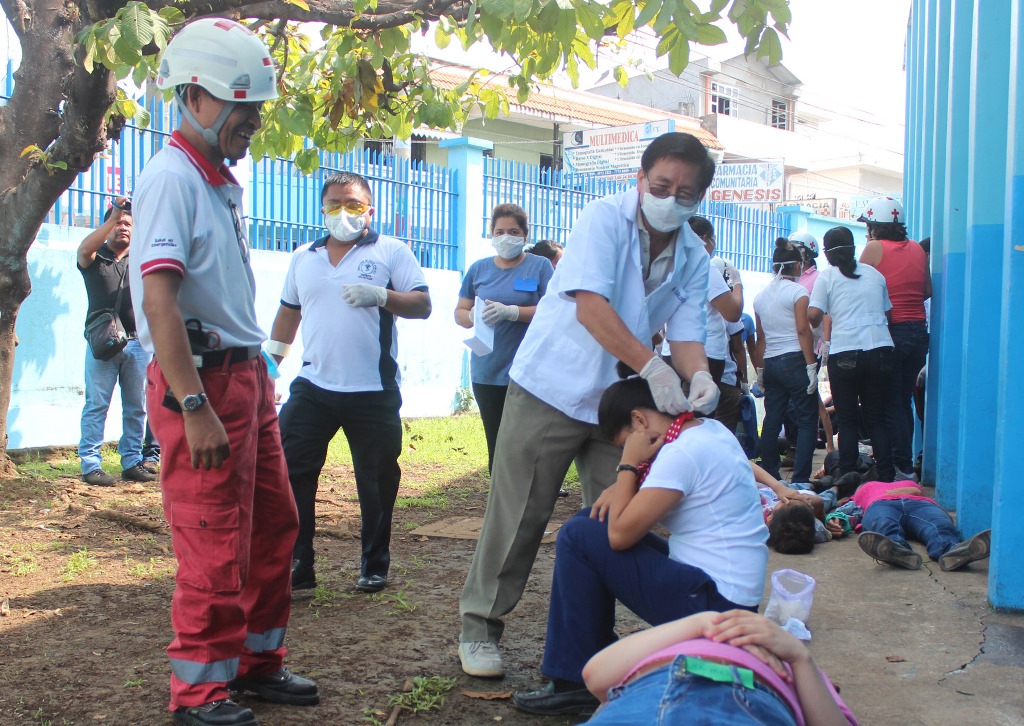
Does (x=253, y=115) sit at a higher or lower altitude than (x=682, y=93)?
lower

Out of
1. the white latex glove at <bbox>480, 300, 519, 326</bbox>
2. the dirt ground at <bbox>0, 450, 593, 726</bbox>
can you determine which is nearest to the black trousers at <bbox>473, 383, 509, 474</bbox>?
the white latex glove at <bbox>480, 300, 519, 326</bbox>

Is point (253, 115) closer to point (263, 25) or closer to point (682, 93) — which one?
point (263, 25)

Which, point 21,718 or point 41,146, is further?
point 41,146

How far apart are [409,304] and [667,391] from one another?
6.26ft

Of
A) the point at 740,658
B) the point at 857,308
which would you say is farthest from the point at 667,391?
the point at 857,308

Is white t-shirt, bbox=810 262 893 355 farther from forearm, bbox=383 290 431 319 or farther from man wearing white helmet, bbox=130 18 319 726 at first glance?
man wearing white helmet, bbox=130 18 319 726

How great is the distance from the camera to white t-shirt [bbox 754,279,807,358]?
7.30 metres

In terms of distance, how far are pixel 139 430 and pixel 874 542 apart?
16.9 ft

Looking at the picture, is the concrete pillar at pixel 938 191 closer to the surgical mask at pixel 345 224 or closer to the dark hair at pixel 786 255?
the dark hair at pixel 786 255

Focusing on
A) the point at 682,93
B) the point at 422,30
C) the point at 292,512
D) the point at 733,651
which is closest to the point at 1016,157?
the point at 733,651

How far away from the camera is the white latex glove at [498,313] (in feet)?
18.5

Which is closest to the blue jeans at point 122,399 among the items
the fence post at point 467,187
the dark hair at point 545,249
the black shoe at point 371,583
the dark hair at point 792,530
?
the dark hair at point 545,249

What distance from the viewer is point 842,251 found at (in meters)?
7.12

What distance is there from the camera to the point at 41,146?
21.0ft
